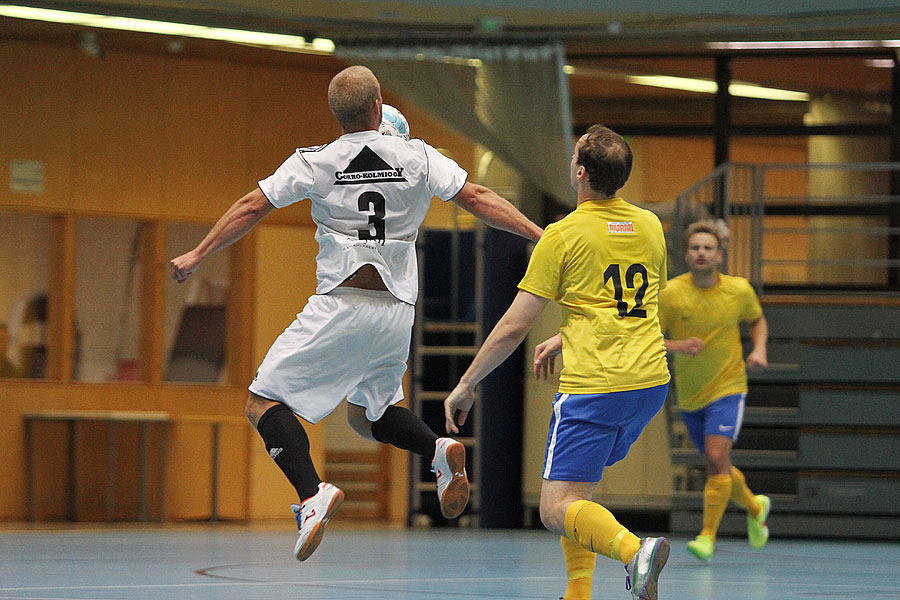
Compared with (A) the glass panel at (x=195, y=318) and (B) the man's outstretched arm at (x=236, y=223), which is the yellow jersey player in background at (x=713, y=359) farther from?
(A) the glass panel at (x=195, y=318)

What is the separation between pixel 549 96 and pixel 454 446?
5.88 metres

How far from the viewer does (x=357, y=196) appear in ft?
15.2

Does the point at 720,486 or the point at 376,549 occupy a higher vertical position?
the point at 720,486

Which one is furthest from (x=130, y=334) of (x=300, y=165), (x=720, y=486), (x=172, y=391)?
(x=300, y=165)

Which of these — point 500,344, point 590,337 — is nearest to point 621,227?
point 590,337

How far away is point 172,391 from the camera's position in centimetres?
1241

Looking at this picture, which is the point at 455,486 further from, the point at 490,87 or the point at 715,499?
the point at 490,87

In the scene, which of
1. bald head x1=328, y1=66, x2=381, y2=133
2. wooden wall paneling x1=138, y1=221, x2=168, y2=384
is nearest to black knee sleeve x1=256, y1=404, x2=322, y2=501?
bald head x1=328, y1=66, x2=381, y2=133

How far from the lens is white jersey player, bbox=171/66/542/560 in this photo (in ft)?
15.1

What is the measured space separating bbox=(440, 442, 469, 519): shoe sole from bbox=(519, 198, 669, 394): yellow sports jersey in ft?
2.02

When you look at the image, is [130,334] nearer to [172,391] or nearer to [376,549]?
[172,391]

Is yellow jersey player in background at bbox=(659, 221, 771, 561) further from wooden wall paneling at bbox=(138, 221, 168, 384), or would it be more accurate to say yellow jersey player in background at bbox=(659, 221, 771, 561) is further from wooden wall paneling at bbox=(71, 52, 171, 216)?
wooden wall paneling at bbox=(71, 52, 171, 216)

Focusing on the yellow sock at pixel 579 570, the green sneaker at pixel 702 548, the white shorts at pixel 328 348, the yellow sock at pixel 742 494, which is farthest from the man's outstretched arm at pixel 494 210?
the yellow sock at pixel 742 494

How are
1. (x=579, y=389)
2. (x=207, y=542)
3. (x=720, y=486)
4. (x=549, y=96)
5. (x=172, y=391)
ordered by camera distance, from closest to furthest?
1. (x=579, y=389)
2. (x=720, y=486)
3. (x=207, y=542)
4. (x=549, y=96)
5. (x=172, y=391)
